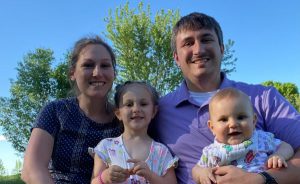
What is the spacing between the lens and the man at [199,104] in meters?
3.35

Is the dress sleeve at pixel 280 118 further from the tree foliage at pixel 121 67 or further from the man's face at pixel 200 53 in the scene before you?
the tree foliage at pixel 121 67

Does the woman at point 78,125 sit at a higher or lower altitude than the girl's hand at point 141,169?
higher

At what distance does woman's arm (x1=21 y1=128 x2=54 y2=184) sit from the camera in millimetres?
3316

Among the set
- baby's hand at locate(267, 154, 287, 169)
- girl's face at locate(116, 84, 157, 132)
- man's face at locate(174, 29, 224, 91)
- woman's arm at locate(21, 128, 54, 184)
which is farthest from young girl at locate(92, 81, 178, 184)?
baby's hand at locate(267, 154, 287, 169)

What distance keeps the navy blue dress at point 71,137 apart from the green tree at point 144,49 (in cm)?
1442

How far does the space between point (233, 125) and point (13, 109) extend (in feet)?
68.4

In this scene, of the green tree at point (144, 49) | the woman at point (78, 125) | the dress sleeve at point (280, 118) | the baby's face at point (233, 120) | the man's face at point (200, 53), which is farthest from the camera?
the green tree at point (144, 49)

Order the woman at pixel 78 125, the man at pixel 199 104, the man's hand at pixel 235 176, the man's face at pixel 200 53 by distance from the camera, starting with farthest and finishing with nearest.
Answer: the man's face at pixel 200 53
the woman at pixel 78 125
the man at pixel 199 104
the man's hand at pixel 235 176

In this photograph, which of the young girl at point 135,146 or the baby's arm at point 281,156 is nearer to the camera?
the baby's arm at point 281,156

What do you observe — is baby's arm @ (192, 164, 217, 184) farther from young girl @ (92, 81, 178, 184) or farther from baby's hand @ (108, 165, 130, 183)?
baby's hand @ (108, 165, 130, 183)

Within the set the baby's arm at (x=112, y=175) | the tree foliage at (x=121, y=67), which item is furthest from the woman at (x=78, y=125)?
the tree foliage at (x=121, y=67)

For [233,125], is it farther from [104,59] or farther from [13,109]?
[13,109]

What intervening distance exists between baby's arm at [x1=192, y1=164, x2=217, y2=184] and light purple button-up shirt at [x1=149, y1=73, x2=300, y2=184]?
0.84 feet

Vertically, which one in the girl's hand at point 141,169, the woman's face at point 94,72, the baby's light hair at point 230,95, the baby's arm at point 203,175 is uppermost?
the woman's face at point 94,72
